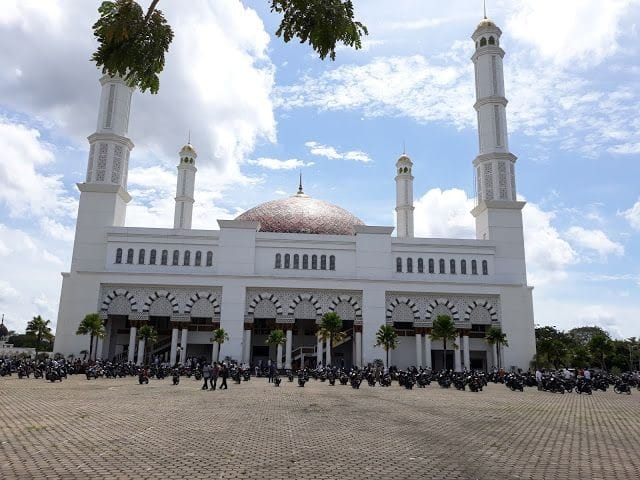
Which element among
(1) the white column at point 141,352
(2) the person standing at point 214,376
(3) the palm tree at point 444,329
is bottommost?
(2) the person standing at point 214,376

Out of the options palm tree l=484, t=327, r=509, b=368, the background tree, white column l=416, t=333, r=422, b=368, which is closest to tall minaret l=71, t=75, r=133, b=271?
white column l=416, t=333, r=422, b=368

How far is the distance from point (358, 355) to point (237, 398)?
23138mm

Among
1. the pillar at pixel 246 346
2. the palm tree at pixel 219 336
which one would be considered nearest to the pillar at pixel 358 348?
the pillar at pixel 246 346

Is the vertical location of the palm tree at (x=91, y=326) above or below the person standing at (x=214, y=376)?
above

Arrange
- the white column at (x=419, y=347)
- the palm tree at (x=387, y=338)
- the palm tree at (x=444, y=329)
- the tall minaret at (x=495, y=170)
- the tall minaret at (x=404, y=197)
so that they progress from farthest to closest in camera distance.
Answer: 1. the tall minaret at (x=404, y=197)
2. the tall minaret at (x=495, y=170)
3. the white column at (x=419, y=347)
4. the palm tree at (x=444, y=329)
5. the palm tree at (x=387, y=338)

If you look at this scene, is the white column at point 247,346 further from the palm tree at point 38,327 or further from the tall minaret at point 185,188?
the palm tree at point 38,327

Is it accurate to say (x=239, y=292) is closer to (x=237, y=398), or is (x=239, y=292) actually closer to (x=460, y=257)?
(x=460, y=257)

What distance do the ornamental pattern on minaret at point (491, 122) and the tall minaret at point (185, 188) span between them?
27.1m

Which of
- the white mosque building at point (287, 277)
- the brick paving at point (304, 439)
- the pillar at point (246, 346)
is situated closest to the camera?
the brick paving at point (304, 439)

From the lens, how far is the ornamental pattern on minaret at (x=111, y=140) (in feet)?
140

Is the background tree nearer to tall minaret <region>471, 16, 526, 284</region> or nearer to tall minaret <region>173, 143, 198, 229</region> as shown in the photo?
tall minaret <region>471, 16, 526, 284</region>

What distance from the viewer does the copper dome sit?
161 ft

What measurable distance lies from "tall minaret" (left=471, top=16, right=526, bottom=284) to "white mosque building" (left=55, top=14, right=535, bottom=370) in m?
Answer: 0.11

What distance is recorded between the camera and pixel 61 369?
Answer: 26.9 metres
